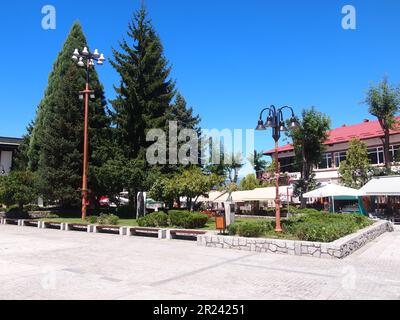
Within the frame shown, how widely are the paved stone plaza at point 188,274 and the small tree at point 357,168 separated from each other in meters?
22.0

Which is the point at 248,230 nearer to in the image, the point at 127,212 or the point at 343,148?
the point at 127,212

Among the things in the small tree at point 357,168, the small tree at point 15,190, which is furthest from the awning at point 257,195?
the small tree at point 15,190

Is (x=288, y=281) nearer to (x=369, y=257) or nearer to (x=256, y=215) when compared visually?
(x=369, y=257)

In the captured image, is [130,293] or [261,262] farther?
[261,262]

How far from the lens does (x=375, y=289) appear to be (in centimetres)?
720

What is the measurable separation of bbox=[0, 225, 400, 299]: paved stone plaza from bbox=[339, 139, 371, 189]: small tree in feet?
72.3

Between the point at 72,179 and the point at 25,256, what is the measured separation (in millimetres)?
20379

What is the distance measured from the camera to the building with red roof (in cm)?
3947

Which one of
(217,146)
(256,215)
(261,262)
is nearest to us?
(261,262)

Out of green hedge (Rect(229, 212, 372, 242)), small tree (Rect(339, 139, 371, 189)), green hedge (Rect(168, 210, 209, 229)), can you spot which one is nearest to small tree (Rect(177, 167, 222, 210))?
green hedge (Rect(168, 210, 209, 229))

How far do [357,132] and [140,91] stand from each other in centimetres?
2717

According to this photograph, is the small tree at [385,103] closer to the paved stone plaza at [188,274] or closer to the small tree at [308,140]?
the small tree at [308,140]

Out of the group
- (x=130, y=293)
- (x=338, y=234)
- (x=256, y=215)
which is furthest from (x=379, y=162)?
(x=130, y=293)

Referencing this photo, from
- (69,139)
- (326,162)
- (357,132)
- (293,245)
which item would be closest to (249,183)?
(326,162)
